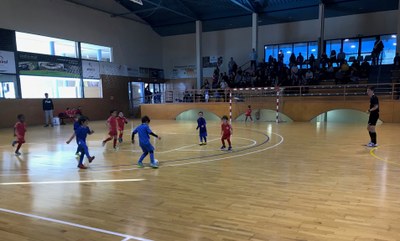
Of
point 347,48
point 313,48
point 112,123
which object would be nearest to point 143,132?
point 112,123

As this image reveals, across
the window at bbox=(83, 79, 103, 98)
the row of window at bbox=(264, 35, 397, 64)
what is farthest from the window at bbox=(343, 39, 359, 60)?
the window at bbox=(83, 79, 103, 98)

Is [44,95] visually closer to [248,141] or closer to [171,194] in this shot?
[248,141]

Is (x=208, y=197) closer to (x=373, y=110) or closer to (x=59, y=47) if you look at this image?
(x=373, y=110)

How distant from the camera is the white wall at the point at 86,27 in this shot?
1842cm

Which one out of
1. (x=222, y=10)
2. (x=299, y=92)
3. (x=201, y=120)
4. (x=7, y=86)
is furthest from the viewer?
(x=222, y=10)

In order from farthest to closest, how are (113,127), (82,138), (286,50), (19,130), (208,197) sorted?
(286,50) → (113,127) → (19,130) → (82,138) → (208,197)

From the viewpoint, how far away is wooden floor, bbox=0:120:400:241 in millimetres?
3434

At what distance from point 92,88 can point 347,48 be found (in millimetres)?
20687

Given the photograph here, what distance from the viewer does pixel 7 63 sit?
57.9 feet

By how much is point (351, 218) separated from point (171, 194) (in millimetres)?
2663

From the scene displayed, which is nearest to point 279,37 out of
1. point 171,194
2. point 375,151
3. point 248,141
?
point 248,141

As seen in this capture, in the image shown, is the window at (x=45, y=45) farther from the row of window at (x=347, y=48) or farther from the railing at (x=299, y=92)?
the row of window at (x=347, y=48)

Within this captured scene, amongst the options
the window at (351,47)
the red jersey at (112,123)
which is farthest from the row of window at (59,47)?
the window at (351,47)

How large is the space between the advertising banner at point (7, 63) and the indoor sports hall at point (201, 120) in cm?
8
